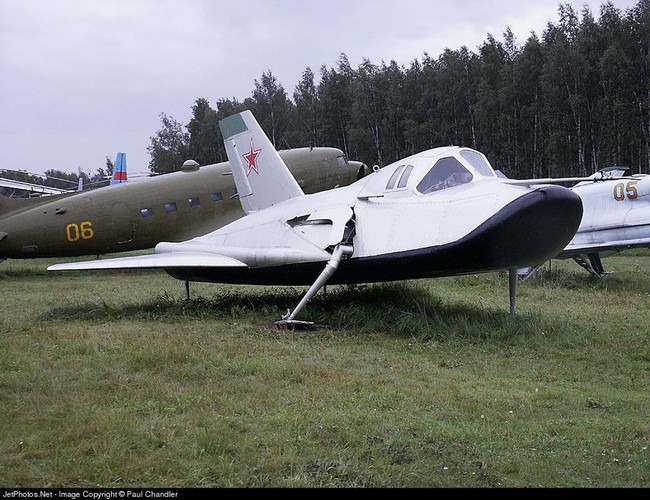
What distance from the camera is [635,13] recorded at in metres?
33.1

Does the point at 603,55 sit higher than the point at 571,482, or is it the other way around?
the point at 603,55

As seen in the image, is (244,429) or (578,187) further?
(578,187)

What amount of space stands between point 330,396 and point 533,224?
13.2 ft

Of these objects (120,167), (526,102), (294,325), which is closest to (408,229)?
(294,325)

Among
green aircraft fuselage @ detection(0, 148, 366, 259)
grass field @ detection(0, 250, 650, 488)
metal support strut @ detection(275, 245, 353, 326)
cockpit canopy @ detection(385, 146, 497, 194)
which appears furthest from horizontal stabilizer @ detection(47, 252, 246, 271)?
green aircraft fuselage @ detection(0, 148, 366, 259)

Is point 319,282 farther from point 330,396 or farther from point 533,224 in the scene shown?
point 330,396

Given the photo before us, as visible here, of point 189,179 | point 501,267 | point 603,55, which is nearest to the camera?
point 501,267

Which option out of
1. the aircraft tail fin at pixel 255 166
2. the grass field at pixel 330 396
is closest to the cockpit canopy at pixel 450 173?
the grass field at pixel 330 396

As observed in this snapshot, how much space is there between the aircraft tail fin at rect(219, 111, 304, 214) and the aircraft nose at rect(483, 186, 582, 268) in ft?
16.2

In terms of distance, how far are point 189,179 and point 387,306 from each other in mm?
9917

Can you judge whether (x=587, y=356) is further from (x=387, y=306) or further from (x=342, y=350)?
(x=387, y=306)

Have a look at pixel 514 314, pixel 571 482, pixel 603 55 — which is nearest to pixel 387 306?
pixel 514 314

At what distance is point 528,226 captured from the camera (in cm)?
855

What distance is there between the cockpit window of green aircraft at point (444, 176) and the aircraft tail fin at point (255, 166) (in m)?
3.41
